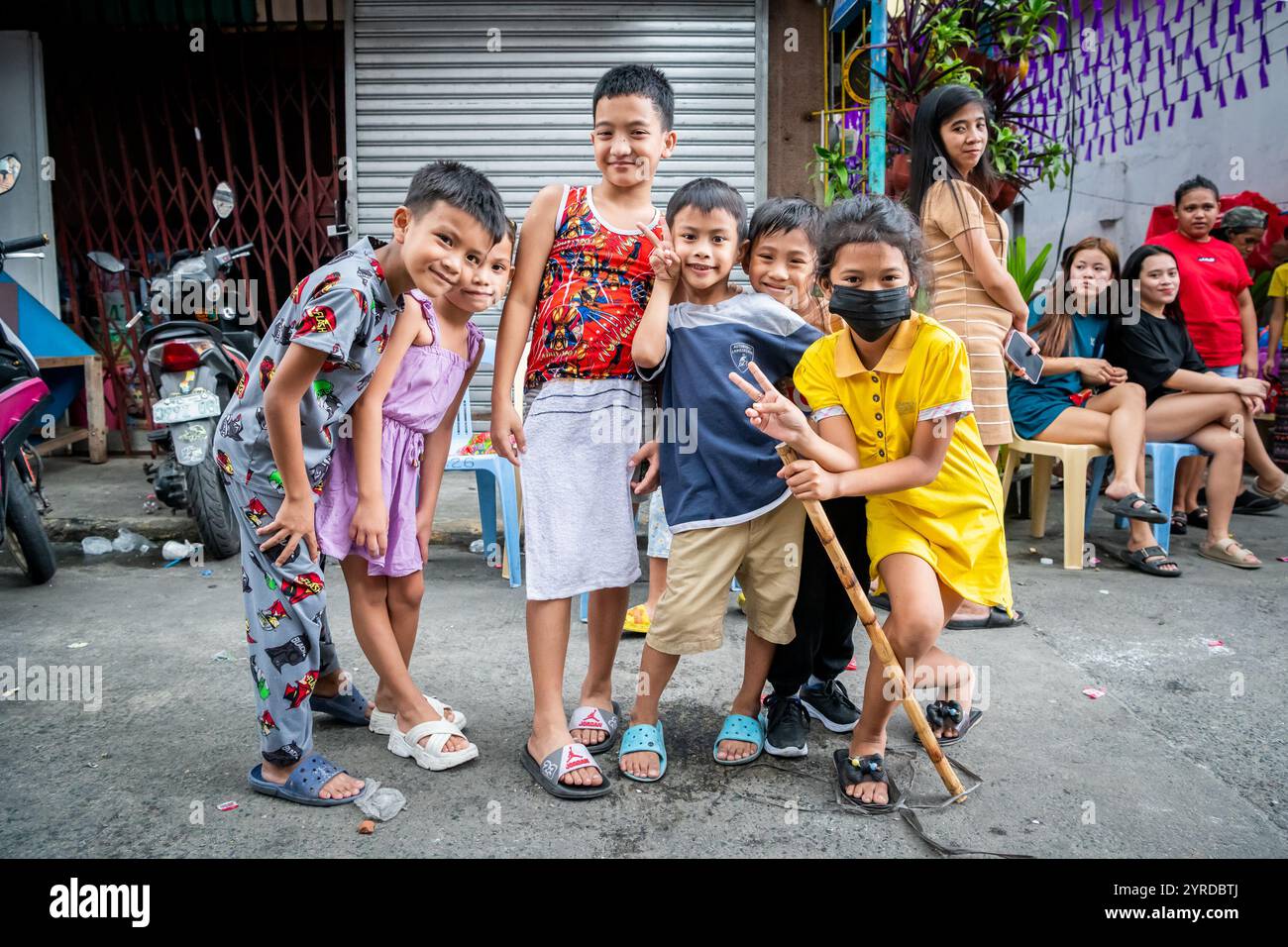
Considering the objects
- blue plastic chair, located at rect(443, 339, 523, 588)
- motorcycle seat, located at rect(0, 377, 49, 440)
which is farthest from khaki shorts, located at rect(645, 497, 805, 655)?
motorcycle seat, located at rect(0, 377, 49, 440)

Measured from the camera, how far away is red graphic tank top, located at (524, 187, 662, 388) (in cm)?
234

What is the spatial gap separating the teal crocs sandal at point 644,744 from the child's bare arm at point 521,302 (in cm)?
76

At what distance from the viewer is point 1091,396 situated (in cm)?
458

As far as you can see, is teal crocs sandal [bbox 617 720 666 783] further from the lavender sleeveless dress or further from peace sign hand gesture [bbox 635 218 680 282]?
peace sign hand gesture [bbox 635 218 680 282]

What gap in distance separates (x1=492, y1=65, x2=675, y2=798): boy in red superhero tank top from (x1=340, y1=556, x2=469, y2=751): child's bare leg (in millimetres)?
303

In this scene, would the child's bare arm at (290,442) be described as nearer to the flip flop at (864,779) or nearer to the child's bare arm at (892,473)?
the child's bare arm at (892,473)

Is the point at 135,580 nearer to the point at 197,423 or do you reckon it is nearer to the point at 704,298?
the point at 197,423

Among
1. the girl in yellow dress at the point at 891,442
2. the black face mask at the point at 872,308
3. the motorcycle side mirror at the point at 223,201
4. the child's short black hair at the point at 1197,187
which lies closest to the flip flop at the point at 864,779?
the girl in yellow dress at the point at 891,442

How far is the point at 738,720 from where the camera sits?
244 centimetres

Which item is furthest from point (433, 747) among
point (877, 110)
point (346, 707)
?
point (877, 110)

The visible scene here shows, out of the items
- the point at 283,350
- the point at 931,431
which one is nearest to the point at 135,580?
the point at 283,350

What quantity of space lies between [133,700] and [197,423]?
5.73 ft

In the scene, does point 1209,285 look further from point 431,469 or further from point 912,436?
point 431,469

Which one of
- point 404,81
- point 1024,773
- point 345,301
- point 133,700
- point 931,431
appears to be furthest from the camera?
point 404,81
